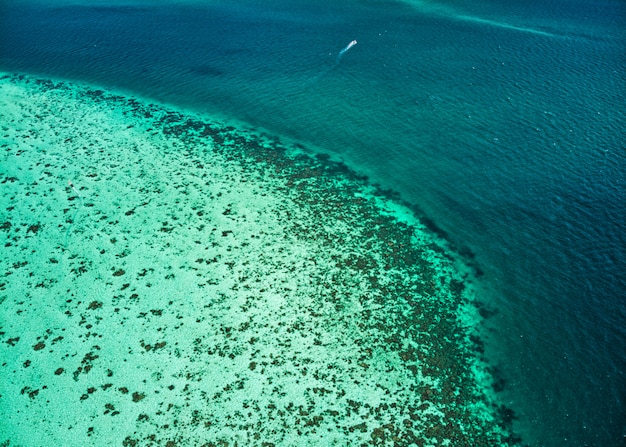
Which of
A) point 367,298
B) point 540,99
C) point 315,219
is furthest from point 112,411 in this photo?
point 540,99

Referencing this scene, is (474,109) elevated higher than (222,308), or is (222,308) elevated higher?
(474,109)

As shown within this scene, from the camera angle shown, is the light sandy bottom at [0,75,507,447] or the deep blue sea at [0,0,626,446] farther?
the deep blue sea at [0,0,626,446]

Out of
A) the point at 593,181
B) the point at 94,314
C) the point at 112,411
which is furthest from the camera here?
the point at 593,181

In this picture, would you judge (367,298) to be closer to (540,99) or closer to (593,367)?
(593,367)

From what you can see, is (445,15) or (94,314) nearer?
(94,314)

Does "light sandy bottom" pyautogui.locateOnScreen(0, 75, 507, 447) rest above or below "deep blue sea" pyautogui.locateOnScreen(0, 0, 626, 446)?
below
